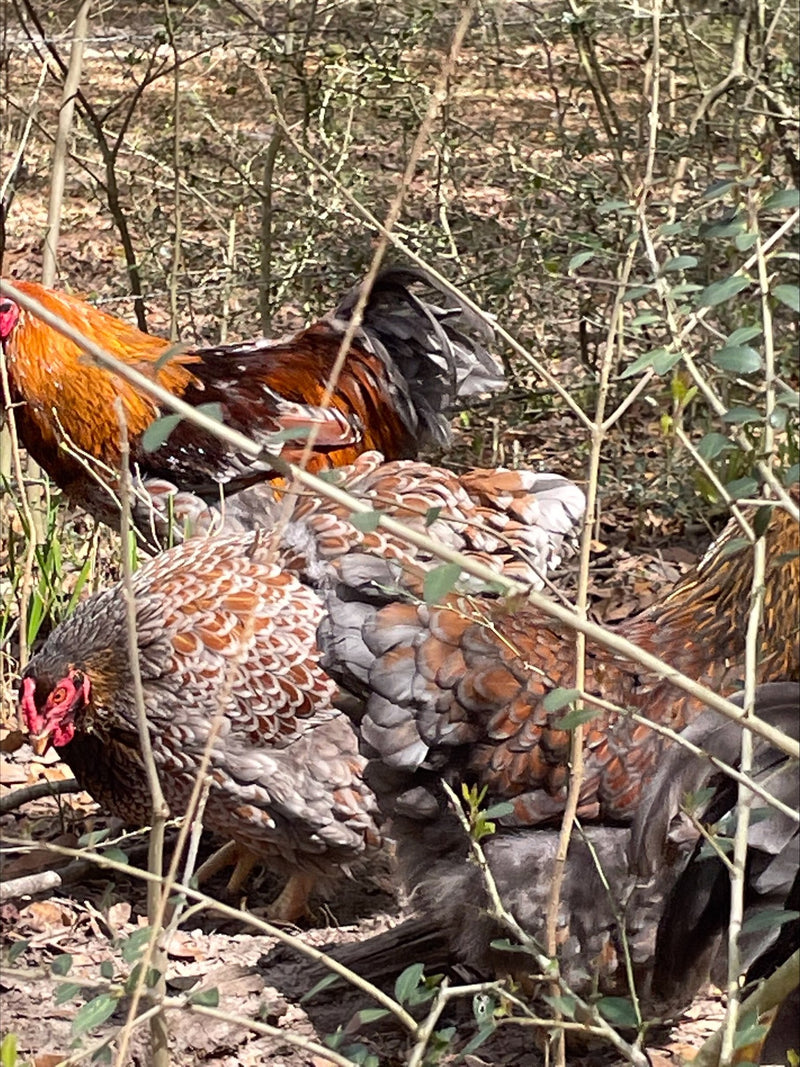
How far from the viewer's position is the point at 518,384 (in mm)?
6879

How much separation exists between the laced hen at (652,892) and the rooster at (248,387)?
1.90 m

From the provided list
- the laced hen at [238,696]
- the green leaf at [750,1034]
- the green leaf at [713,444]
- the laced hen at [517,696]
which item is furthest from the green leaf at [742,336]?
the laced hen at [238,696]

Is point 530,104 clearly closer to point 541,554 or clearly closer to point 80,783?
point 541,554

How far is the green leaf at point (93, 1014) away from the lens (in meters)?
1.71

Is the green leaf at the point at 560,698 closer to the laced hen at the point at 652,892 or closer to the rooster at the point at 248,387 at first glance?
the laced hen at the point at 652,892

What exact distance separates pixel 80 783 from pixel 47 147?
22.8 feet

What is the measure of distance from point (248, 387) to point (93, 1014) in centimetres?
394

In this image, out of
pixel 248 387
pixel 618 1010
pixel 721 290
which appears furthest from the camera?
pixel 248 387

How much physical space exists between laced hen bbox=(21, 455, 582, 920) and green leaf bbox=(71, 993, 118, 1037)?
1.90 metres

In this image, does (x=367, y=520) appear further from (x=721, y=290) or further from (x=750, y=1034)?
(x=750, y=1034)

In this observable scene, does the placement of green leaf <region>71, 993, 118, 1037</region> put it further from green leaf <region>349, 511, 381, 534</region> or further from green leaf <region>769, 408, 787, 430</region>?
green leaf <region>769, 408, 787, 430</region>

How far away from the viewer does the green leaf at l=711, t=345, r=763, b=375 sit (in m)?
1.61

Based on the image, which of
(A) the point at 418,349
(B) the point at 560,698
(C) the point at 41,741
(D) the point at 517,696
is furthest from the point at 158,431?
(A) the point at 418,349

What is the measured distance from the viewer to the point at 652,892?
294 cm
